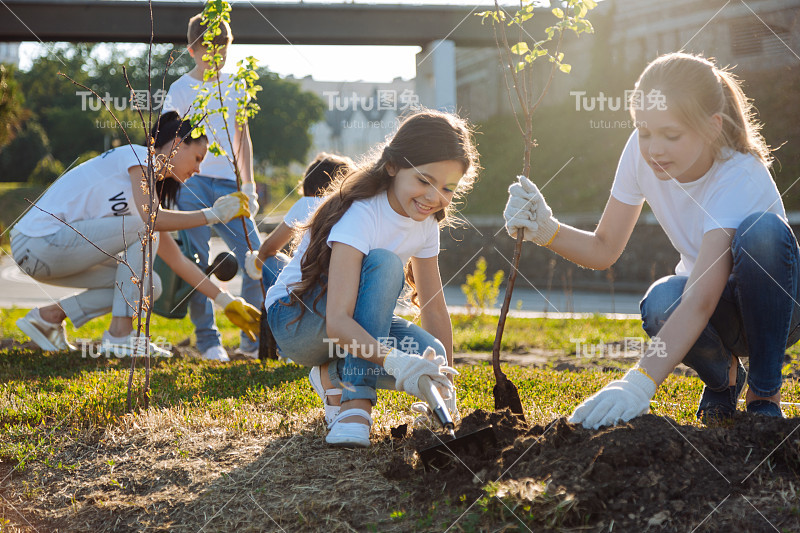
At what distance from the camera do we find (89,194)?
4453 millimetres

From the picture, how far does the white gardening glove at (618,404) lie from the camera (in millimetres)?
2189

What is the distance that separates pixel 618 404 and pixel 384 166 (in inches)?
50.9

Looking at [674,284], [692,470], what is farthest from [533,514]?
[674,284]

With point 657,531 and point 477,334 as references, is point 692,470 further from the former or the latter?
point 477,334

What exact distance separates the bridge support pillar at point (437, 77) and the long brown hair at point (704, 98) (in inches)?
587

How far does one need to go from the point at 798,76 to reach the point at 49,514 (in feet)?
52.4

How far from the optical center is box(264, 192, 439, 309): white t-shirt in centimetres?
262

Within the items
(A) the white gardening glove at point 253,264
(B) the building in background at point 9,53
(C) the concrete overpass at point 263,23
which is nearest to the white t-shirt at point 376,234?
(A) the white gardening glove at point 253,264

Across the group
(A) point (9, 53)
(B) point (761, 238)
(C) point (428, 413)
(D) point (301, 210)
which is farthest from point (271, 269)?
(A) point (9, 53)

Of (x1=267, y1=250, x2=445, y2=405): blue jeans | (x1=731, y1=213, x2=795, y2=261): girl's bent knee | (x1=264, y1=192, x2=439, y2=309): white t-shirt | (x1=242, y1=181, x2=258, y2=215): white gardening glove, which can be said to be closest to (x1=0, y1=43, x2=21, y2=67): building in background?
(x1=242, y1=181, x2=258, y2=215): white gardening glove

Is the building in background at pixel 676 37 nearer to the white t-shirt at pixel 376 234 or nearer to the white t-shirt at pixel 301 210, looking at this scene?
the white t-shirt at pixel 301 210

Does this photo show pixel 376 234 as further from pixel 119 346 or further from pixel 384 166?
pixel 119 346

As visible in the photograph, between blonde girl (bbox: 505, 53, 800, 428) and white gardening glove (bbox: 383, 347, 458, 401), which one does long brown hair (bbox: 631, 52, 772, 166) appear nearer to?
blonde girl (bbox: 505, 53, 800, 428)

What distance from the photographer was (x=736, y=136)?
2.65 meters
